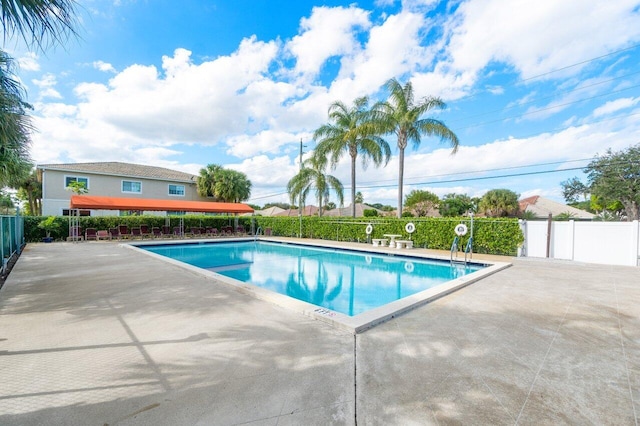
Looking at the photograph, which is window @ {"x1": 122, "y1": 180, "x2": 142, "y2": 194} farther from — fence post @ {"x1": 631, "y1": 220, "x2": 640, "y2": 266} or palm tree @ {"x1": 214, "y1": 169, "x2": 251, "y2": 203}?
fence post @ {"x1": 631, "y1": 220, "x2": 640, "y2": 266}

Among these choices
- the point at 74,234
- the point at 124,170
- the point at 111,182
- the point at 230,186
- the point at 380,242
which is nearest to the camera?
the point at 380,242

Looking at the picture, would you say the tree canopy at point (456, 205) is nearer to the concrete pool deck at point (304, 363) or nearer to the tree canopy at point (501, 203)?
the tree canopy at point (501, 203)

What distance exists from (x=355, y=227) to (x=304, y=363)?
52.6 feet

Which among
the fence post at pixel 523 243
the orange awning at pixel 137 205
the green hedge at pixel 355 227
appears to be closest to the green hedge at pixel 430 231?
the green hedge at pixel 355 227

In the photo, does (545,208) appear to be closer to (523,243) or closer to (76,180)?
(523,243)

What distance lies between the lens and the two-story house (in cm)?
2267

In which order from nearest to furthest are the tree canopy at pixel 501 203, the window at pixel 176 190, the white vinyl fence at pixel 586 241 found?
the white vinyl fence at pixel 586 241, the window at pixel 176 190, the tree canopy at pixel 501 203

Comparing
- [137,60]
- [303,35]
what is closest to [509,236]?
[303,35]

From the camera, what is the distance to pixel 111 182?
2558 cm

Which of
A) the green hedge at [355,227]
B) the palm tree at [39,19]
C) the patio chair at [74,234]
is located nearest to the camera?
the palm tree at [39,19]

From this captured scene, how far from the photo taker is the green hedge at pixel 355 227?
1295 centimetres

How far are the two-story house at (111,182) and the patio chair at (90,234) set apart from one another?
5.79 metres

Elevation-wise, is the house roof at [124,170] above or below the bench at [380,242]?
above

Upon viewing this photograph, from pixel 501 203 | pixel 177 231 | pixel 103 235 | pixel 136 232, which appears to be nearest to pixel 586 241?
pixel 177 231
